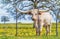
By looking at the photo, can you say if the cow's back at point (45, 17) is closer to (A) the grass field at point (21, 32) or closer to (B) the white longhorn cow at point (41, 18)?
(B) the white longhorn cow at point (41, 18)

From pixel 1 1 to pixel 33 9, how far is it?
1031 millimetres

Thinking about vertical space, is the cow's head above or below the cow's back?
above

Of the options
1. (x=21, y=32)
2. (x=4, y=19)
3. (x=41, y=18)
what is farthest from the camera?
(x=41, y=18)

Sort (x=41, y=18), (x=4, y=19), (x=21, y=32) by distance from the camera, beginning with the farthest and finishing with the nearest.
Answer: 1. (x=41, y=18)
2. (x=21, y=32)
3. (x=4, y=19)

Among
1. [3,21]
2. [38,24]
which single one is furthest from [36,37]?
[3,21]

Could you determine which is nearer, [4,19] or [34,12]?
[4,19]

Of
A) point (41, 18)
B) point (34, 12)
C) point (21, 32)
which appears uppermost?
point (34, 12)

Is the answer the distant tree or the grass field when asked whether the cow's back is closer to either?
the grass field

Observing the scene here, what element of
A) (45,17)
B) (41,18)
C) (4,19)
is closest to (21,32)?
(4,19)

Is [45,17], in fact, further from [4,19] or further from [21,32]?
[4,19]

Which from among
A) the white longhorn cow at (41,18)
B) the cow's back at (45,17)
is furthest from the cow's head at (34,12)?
the cow's back at (45,17)

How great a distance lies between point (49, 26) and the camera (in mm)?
7859

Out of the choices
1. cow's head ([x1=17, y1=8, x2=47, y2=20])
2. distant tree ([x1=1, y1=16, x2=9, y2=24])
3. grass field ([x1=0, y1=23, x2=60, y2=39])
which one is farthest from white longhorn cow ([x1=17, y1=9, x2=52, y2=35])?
distant tree ([x1=1, y1=16, x2=9, y2=24])

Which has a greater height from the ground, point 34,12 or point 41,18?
point 34,12
